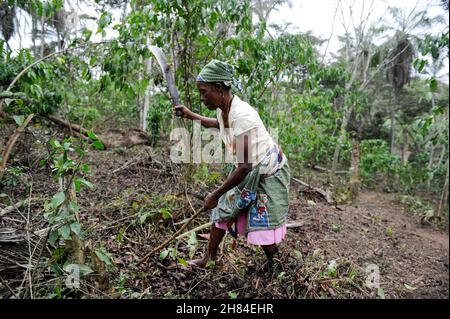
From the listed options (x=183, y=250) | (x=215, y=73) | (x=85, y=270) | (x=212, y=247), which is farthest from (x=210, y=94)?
(x=183, y=250)

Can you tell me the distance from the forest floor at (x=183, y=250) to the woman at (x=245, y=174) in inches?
12.8

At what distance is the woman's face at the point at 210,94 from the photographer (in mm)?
1914

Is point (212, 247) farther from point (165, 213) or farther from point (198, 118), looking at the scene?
point (198, 118)

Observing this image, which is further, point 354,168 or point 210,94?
point 354,168

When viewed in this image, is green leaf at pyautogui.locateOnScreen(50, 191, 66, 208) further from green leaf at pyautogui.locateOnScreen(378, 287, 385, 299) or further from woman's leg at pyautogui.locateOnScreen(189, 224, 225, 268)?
green leaf at pyautogui.locateOnScreen(378, 287, 385, 299)

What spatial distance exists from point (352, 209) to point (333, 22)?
4.44 meters

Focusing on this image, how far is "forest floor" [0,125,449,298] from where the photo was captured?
1933 mm

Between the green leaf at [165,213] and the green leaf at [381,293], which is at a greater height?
the green leaf at [165,213]

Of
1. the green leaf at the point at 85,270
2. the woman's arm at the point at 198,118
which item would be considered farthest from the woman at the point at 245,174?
the green leaf at the point at 85,270

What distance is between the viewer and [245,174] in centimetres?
183

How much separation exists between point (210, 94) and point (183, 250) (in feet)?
4.29

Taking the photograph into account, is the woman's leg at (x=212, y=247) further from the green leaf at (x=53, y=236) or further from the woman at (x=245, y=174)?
the green leaf at (x=53, y=236)
